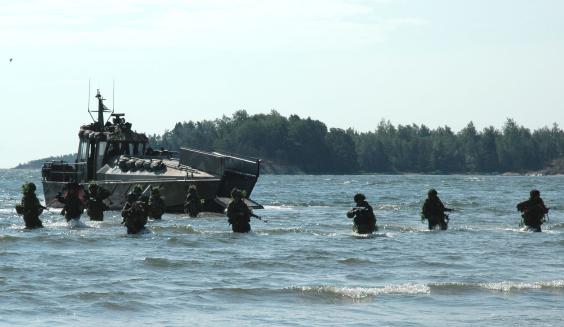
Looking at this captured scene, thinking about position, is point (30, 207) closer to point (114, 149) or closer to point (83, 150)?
point (114, 149)

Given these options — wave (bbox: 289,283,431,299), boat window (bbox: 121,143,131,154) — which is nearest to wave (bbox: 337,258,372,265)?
wave (bbox: 289,283,431,299)

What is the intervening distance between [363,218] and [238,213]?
2898 millimetres

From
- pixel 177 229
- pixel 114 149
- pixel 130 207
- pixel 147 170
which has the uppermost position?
pixel 114 149

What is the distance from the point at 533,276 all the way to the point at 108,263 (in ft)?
24.9

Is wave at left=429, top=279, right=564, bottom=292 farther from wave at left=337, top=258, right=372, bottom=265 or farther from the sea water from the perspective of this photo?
wave at left=337, top=258, right=372, bottom=265

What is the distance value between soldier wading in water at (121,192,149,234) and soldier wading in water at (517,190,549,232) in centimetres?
895

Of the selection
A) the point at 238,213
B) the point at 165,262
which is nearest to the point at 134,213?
the point at 238,213

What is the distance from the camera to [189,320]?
1603 cm

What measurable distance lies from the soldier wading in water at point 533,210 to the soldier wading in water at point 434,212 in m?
1.94

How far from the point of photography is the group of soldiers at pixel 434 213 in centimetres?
2749

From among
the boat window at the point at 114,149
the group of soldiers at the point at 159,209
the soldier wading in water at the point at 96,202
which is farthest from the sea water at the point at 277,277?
the boat window at the point at 114,149

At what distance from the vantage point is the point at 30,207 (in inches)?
1163

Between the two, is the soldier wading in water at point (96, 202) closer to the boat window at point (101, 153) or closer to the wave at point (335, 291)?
the boat window at point (101, 153)

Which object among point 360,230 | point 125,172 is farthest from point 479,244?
point 125,172
